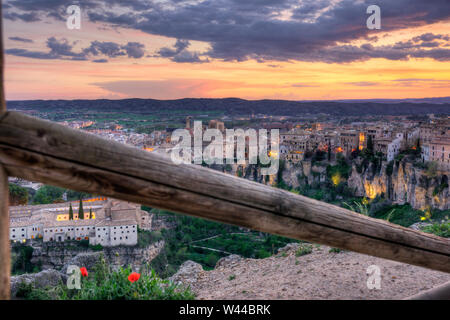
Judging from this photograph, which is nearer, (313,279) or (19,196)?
(313,279)

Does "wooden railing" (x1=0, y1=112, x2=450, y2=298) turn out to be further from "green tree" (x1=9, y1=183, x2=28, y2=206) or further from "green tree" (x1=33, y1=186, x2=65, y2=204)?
"green tree" (x1=33, y1=186, x2=65, y2=204)

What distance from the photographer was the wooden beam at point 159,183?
0.57 m

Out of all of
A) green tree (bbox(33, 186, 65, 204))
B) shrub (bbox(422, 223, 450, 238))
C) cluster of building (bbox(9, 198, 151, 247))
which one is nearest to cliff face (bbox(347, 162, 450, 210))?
cluster of building (bbox(9, 198, 151, 247))

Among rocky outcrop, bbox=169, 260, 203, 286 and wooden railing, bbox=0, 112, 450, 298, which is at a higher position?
wooden railing, bbox=0, 112, 450, 298

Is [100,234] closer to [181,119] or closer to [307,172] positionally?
[181,119]

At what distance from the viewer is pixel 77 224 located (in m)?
14.2

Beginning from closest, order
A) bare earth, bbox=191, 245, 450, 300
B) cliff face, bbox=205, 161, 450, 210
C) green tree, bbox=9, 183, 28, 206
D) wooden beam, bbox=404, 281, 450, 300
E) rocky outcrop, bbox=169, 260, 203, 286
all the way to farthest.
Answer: wooden beam, bbox=404, 281, 450, 300
bare earth, bbox=191, 245, 450, 300
rocky outcrop, bbox=169, 260, 203, 286
green tree, bbox=9, 183, 28, 206
cliff face, bbox=205, 161, 450, 210

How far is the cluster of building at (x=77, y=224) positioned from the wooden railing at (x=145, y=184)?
13869 millimetres

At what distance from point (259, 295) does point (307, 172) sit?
1939 cm

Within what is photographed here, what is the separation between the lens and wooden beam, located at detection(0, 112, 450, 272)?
0.57 m

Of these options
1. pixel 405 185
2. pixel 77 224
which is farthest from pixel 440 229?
pixel 405 185

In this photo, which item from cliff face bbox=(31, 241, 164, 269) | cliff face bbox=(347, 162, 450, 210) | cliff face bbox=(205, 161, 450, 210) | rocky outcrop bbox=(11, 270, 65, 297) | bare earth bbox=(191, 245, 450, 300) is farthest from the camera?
cliff face bbox=(347, 162, 450, 210)

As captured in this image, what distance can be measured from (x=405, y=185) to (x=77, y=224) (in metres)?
16.6

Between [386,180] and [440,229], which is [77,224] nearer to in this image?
[440,229]
